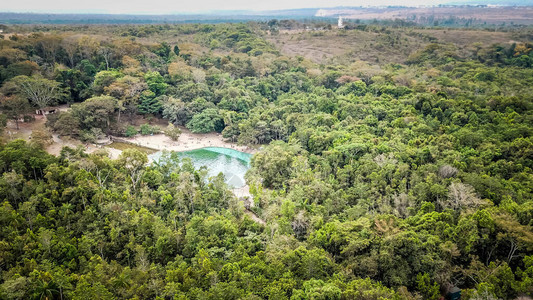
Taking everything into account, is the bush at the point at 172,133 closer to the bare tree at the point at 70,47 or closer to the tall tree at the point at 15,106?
the tall tree at the point at 15,106

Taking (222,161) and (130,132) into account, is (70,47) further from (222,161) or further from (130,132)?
(222,161)

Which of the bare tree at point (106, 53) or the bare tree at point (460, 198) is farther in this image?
the bare tree at point (106, 53)

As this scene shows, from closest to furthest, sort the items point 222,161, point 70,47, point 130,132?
1. point 222,161
2. point 130,132
3. point 70,47

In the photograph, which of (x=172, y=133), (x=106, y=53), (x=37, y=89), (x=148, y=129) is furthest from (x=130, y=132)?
(x=106, y=53)

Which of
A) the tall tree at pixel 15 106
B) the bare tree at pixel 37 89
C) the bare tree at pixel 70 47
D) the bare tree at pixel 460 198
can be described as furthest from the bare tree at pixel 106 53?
the bare tree at pixel 460 198

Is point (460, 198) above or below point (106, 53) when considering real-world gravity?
below
